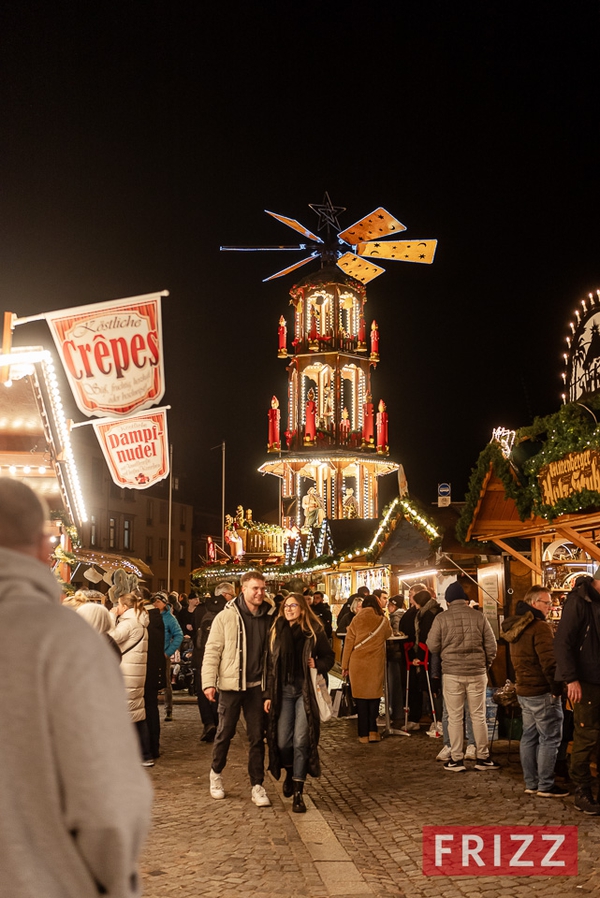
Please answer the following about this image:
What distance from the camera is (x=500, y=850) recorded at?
6.54 meters

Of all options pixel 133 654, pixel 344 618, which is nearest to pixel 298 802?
pixel 133 654

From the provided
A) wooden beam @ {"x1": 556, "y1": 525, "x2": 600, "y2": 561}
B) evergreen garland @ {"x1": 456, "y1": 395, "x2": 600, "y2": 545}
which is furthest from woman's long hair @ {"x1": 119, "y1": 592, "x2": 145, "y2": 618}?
wooden beam @ {"x1": 556, "y1": 525, "x2": 600, "y2": 561}

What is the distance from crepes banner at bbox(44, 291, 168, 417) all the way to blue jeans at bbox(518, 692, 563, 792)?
6.24 m

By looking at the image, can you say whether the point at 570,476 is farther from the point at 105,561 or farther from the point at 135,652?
the point at 105,561

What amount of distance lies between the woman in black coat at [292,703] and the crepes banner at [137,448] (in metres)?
6.73

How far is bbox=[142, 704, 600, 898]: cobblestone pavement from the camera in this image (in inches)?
226

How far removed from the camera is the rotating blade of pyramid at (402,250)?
46.9 meters

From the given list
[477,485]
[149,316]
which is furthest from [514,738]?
[149,316]

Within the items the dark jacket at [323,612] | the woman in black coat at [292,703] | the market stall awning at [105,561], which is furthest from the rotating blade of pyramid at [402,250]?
the woman in black coat at [292,703]

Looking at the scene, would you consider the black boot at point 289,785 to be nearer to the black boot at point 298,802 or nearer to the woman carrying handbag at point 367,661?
the black boot at point 298,802

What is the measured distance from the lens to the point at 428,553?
1650cm

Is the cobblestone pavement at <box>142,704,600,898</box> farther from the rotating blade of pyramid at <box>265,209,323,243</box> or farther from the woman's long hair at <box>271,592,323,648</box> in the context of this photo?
the rotating blade of pyramid at <box>265,209,323,243</box>

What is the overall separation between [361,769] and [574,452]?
4.32 metres

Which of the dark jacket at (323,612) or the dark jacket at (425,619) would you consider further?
the dark jacket at (323,612)
